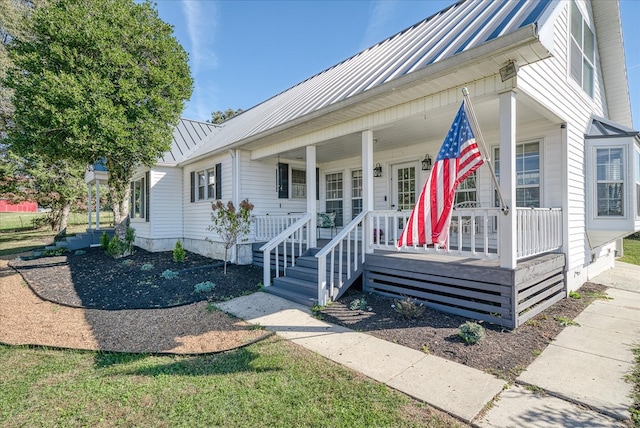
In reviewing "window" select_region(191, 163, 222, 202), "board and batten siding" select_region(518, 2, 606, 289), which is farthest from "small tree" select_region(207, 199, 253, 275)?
"board and batten siding" select_region(518, 2, 606, 289)

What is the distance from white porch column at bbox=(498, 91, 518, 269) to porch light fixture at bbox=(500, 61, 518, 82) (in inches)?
10.3

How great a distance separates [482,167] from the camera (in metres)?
7.18

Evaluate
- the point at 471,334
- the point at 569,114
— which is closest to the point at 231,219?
the point at 471,334

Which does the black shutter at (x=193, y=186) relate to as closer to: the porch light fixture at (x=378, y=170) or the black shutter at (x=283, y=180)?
the black shutter at (x=283, y=180)

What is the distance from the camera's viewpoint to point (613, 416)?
8.57 ft

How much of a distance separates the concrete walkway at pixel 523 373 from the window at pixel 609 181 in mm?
2453

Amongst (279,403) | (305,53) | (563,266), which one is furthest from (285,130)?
(305,53)

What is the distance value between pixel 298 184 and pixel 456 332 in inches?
292

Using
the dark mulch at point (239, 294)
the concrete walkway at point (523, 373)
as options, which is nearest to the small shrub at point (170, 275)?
the dark mulch at point (239, 294)

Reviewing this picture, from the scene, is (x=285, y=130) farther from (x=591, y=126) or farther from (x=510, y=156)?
(x=591, y=126)

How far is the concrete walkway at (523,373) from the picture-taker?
2.67 m

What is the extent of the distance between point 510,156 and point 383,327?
292cm

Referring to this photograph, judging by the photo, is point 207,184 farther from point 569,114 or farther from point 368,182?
point 569,114

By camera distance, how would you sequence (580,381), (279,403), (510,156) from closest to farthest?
1. (279,403)
2. (580,381)
3. (510,156)
